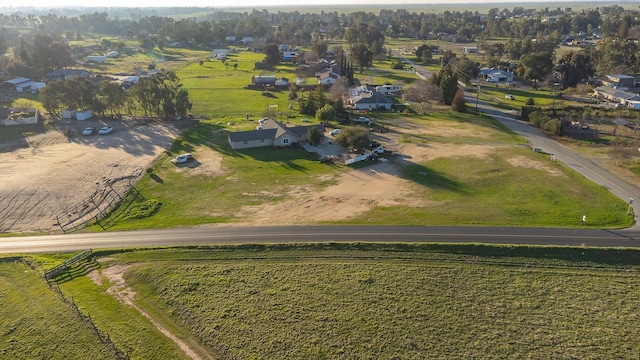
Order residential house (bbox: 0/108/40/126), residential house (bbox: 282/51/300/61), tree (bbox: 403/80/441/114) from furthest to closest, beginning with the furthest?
residential house (bbox: 282/51/300/61)
tree (bbox: 403/80/441/114)
residential house (bbox: 0/108/40/126)

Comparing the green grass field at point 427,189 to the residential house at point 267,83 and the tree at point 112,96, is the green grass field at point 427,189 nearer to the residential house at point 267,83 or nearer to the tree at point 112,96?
the tree at point 112,96

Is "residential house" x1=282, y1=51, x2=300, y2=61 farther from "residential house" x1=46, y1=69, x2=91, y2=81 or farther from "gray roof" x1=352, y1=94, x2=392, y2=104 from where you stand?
"gray roof" x1=352, y1=94, x2=392, y2=104

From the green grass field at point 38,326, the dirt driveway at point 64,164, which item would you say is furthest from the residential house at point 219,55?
A: the green grass field at point 38,326

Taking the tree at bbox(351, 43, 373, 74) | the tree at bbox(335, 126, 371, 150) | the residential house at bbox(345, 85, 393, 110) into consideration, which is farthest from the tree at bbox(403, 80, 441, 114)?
the tree at bbox(351, 43, 373, 74)

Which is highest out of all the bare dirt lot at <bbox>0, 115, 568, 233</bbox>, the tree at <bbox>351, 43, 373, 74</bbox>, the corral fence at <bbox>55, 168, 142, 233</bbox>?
the tree at <bbox>351, 43, 373, 74</bbox>

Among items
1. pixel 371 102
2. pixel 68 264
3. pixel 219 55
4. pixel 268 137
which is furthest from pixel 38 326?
pixel 219 55

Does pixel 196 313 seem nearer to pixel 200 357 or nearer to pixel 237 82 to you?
pixel 200 357
